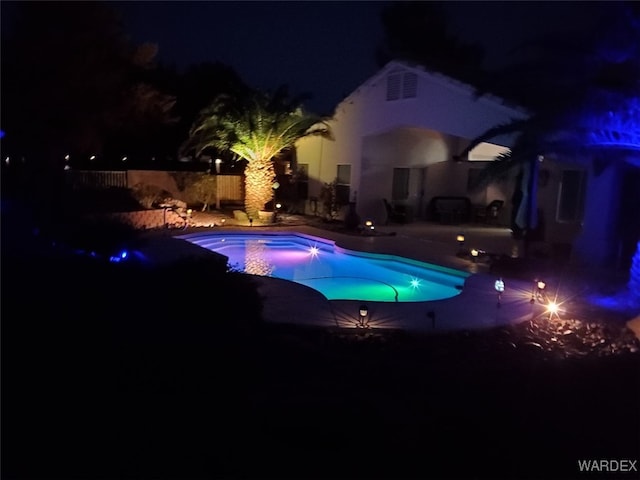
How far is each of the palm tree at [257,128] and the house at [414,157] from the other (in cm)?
169

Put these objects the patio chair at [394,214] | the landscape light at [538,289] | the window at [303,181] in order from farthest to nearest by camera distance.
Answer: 1. the window at [303,181]
2. the patio chair at [394,214]
3. the landscape light at [538,289]

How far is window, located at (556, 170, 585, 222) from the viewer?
1467cm

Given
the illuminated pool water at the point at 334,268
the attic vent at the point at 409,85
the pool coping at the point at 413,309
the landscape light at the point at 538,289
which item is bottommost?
the illuminated pool water at the point at 334,268

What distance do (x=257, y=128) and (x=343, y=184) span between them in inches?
149

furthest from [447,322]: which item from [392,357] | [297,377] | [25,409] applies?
[25,409]

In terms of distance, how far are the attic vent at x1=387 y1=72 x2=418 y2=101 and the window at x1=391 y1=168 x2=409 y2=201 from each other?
2.91m

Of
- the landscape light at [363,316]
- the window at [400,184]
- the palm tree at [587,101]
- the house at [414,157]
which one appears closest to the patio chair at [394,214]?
the house at [414,157]

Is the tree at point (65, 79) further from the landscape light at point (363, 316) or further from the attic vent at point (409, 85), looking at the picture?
the landscape light at point (363, 316)

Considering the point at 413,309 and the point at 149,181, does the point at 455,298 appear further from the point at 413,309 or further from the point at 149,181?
the point at 149,181

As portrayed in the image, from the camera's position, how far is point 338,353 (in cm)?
642

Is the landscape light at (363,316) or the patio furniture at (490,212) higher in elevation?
the patio furniture at (490,212)

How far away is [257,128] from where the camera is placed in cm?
1920

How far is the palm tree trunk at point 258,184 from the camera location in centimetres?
1991

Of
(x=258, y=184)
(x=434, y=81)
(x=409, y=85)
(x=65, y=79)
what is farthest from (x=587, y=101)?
(x=65, y=79)
